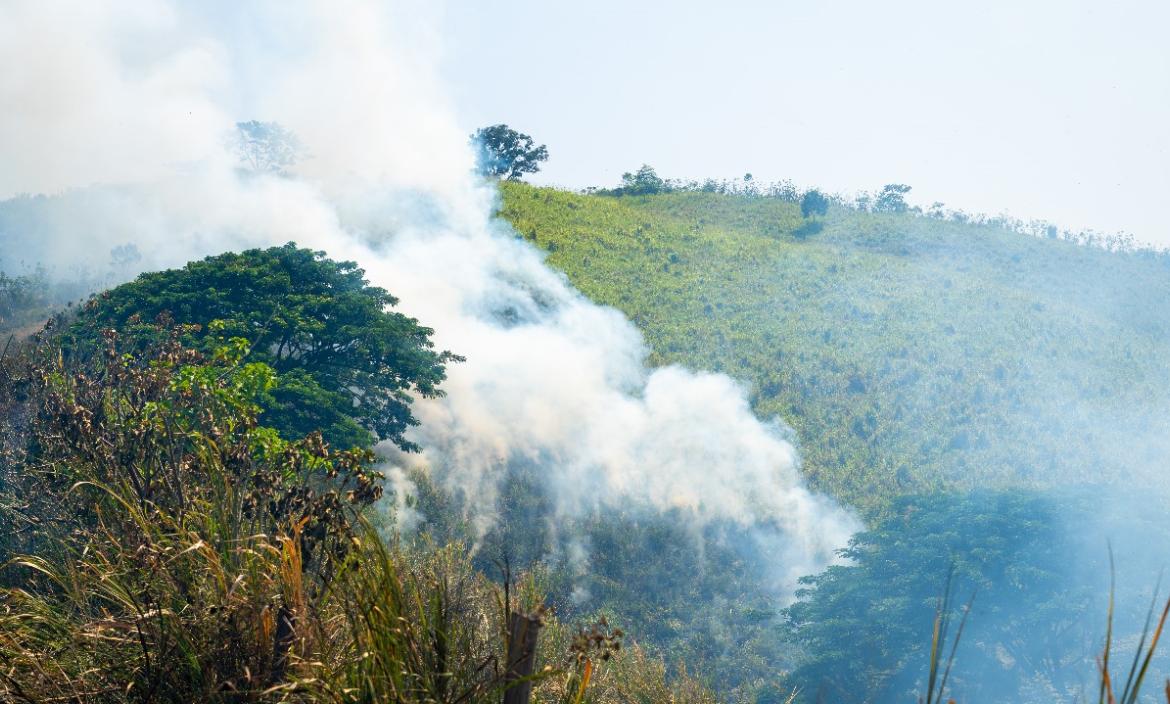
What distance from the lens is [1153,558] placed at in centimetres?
1756

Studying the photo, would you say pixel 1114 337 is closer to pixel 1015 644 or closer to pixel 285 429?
pixel 1015 644

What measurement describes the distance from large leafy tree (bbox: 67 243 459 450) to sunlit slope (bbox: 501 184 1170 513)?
15.3 metres

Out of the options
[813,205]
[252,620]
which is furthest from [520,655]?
[813,205]

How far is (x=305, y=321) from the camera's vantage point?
2052 cm

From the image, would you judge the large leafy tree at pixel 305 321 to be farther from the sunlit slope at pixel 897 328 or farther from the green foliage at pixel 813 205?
the green foliage at pixel 813 205

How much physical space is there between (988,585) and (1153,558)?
11.3 feet

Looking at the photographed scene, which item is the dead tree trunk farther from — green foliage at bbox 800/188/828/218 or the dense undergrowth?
green foliage at bbox 800/188/828/218

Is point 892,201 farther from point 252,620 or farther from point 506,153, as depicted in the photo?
point 252,620

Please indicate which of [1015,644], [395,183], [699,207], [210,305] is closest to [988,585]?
[1015,644]

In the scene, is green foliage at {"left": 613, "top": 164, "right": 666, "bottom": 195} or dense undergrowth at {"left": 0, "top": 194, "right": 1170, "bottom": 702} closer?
dense undergrowth at {"left": 0, "top": 194, "right": 1170, "bottom": 702}

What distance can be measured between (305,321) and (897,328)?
105ft

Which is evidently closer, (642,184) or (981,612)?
(981,612)

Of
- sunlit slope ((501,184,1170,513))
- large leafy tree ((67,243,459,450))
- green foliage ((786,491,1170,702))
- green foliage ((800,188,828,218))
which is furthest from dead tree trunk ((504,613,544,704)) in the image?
green foliage ((800,188,828,218))

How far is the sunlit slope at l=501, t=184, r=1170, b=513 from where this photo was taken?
1319 inches
